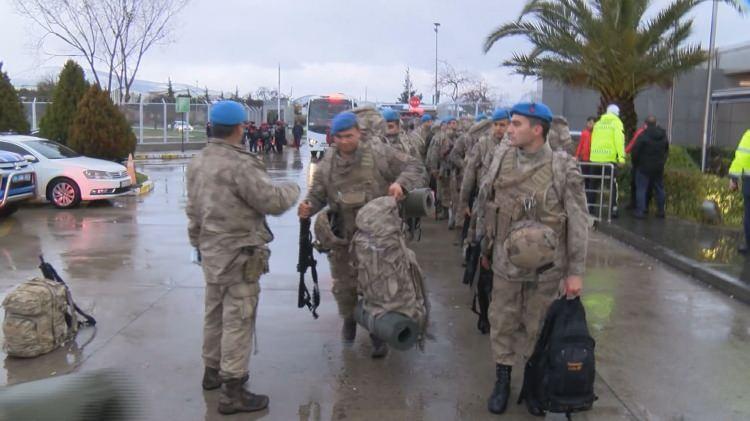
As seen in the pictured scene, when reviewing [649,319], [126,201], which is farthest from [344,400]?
[126,201]

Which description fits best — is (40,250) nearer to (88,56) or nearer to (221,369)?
(221,369)

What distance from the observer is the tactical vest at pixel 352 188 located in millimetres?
5059

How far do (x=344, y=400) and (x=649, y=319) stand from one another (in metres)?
3.11

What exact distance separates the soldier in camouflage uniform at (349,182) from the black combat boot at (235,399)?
1134mm

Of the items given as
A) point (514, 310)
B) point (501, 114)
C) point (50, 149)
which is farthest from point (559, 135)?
point (50, 149)

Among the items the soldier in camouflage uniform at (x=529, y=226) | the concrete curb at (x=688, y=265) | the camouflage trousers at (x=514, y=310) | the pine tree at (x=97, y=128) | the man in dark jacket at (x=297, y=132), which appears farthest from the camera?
the man in dark jacket at (x=297, y=132)

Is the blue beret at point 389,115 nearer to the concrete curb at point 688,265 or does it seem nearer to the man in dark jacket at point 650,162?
the concrete curb at point 688,265

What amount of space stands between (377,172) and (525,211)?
1327mm

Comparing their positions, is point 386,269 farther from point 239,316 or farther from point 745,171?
point 745,171

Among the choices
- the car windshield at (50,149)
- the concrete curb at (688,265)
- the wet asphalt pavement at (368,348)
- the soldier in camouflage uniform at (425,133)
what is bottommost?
the wet asphalt pavement at (368,348)

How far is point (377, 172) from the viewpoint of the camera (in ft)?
16.9

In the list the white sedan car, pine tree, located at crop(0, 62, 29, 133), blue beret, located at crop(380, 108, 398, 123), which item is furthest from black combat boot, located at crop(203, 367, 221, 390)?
pine tree, located at crop(0, 62, 29, 133)

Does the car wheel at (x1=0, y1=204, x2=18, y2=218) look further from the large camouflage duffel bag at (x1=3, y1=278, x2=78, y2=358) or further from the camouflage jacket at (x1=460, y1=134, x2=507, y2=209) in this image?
the camouflage jacket at (x1=460, y1=134, x2=507, y2=209)

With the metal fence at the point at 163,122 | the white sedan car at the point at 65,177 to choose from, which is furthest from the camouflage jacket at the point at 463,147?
the metal fence at the point at 163,122
